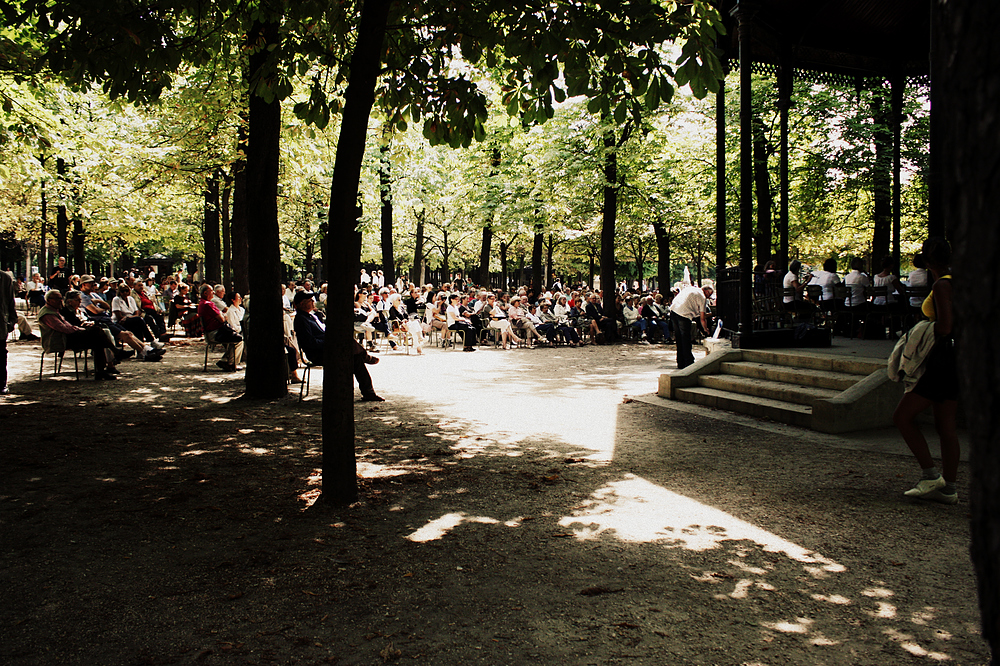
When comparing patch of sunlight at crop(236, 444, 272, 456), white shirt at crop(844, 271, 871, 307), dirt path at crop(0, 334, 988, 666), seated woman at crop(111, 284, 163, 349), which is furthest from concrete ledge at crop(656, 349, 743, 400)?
seated woman at crop(111, 284, 163, 349)

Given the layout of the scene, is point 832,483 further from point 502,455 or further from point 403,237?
point 403,237

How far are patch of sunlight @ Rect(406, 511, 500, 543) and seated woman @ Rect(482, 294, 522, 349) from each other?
52.8ft

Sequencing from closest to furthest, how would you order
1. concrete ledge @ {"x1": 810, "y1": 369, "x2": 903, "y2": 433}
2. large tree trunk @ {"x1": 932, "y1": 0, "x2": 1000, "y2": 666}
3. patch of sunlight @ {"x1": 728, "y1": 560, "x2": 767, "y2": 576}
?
large tree trunk @ {"x1": 932, "y1": 0, "x2": 1000, "y2": 666}, patch of sunlight @ {"x1": 728, "y1": 560, "x2": 767, "y2": 576}, concrete ledge @ {"x1": 810, "y1": 369, "x2": 903, "y2": 433}

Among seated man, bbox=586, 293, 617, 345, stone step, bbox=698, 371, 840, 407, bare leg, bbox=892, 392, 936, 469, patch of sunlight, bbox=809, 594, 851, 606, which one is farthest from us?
seated man, bbox=586, 293, 617, 345

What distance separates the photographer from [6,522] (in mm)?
5102

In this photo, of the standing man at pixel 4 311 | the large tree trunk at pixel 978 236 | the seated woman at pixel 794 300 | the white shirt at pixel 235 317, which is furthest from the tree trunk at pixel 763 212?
the large tree trunk at pixel 978 236

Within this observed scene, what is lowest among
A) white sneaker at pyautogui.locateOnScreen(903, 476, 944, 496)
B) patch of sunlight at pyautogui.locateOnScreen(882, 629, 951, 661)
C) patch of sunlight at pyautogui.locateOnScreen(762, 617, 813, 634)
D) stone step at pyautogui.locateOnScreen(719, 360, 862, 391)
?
patch of sunlight at pyautogui.locateOnScreen(882, 629, 951, 661)

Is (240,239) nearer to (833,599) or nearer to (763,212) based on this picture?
(763,212)

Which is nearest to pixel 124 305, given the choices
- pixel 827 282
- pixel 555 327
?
pixel 555 327

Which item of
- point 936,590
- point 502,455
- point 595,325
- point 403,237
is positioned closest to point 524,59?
point 502,455

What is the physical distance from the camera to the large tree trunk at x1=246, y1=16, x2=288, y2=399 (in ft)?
33.8

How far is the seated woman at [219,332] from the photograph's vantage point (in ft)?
46.0

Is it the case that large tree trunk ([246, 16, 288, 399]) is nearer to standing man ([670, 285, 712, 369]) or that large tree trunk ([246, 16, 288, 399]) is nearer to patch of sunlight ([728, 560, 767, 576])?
standing man ([670, 285, 712, 369])

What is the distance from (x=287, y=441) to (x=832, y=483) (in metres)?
5.49
